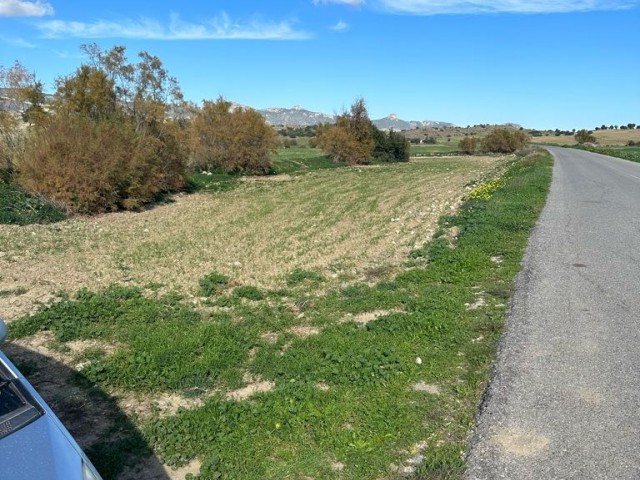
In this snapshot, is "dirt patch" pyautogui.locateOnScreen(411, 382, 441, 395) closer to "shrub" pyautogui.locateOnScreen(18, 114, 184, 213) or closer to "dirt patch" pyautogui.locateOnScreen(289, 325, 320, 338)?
"dirt patch" pyautogui.locateOnScreen(289, 325, 320, 338)

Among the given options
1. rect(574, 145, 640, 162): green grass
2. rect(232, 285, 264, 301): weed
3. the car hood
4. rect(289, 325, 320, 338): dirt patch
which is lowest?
rect(574, 145, 640, 162): green grass

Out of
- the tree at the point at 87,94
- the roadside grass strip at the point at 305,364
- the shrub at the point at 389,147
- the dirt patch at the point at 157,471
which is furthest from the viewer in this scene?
the shrub at the point at 389,147

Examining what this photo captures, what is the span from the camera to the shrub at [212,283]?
8617mm

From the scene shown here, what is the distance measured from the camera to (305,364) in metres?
5.62

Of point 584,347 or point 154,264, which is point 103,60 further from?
point 584,347

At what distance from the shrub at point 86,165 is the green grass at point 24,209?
472 millimetres

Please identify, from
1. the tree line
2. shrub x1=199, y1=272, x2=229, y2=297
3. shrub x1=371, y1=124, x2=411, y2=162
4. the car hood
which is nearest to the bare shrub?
shrub x1=371, y1=124, x2=411, y2=162

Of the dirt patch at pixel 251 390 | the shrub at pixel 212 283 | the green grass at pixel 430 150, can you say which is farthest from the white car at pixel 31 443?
the green grass at pixel 430 150

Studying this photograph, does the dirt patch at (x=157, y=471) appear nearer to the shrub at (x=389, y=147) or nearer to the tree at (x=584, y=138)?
the shrub at (x=389, y=147)

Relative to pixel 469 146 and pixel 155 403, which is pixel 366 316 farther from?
pixel 469 146

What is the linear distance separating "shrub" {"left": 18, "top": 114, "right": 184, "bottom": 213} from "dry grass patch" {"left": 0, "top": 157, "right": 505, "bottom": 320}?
980 millimetres

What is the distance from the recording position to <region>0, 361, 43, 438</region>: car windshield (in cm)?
291

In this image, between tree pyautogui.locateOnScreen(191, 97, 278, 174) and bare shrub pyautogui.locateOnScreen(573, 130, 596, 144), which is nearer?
tree pyautogui.locateOnScreen(191, 97, 278, 174)

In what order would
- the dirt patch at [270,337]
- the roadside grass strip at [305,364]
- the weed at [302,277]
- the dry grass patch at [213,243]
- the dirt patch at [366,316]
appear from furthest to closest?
the dry grass patch at [213,243] → the weed at [302,277] → the dirt patch at [366,316] → the dirt patch at [270,337] → the roadside grass strip at [305,364]
